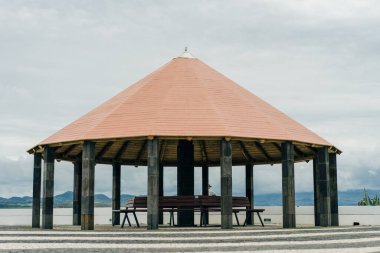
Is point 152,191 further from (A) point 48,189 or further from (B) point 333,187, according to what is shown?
(B) point 333,187

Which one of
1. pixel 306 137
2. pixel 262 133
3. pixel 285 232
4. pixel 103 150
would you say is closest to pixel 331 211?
pixel 306 137

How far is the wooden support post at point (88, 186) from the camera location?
2934cm

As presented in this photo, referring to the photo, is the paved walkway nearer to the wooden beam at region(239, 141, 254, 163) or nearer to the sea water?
the wooden beam at region(239, 141, 254, 163)

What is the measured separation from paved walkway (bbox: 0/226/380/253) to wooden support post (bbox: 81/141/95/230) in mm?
3735

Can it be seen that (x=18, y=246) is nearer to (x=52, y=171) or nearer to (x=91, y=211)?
(x=91, y=211)

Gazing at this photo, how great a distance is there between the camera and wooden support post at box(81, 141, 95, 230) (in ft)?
96.3

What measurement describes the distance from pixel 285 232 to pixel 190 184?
9.40m

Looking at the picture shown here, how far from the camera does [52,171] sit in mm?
32469

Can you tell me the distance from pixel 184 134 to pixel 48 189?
7.87 metres

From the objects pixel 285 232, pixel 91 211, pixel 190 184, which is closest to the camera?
pixel 285 232

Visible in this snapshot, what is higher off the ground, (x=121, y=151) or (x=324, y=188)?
(x=121, y=151)

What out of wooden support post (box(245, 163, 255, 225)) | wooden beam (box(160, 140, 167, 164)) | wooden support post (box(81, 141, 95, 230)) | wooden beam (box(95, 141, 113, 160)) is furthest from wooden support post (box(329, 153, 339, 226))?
wooden support post (box(81, 141, 95, 230))

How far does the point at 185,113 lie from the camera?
1196 inches

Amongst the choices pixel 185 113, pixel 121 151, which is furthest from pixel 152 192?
pixel 121 151
